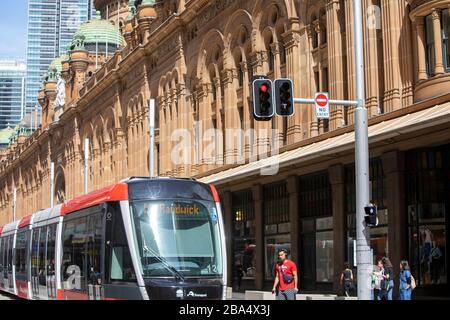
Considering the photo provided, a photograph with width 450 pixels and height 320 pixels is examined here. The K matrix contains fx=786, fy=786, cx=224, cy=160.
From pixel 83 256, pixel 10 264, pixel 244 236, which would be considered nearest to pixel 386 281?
pixel 83 256

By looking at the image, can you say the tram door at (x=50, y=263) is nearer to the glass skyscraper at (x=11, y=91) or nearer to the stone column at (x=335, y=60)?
the stone column at (x=335, y=60)

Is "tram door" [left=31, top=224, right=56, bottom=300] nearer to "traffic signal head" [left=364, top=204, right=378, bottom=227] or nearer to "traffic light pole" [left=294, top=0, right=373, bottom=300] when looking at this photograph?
"traffic light pole" [left=294, top=0, right=373, bottom=300]

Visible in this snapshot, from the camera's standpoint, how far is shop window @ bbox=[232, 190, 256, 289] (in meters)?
39.4

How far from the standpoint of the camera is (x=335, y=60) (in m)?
31.8

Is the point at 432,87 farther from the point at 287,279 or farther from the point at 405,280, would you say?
the point at 287,279

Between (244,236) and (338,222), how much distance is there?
9996mm


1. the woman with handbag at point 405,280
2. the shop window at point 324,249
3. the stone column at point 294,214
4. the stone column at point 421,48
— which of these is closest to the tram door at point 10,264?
the stone column at point 294,214

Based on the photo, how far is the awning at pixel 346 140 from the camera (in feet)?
77.3

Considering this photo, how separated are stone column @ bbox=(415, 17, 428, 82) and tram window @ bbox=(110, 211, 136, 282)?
42.1 ft

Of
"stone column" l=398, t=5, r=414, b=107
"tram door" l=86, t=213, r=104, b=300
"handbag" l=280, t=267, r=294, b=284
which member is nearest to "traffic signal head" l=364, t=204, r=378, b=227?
"handbag" l=280, t=267, r=294, b=284

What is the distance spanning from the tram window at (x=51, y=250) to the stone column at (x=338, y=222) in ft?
37.1

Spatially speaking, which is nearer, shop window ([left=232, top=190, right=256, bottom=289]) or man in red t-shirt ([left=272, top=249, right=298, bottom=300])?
man in red t-shirt ([left=272, top=249, right=298, bottom=300])

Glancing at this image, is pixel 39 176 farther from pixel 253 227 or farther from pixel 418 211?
pixel 418 211
